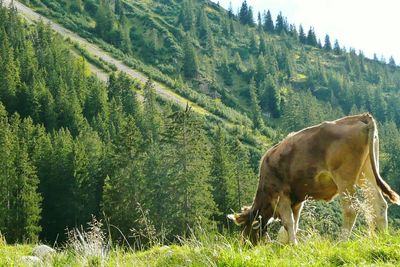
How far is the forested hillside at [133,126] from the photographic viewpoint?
49.7 meters

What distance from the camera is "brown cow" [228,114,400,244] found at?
7.96 m

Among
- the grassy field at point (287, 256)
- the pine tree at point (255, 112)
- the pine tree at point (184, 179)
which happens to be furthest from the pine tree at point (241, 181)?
the pine tree at point (255, 112)

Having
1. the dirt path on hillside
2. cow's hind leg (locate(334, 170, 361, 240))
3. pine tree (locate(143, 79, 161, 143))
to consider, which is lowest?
pine tree (locate(143, 79, 161, 143))

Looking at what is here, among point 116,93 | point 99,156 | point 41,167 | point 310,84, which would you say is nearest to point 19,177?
point 41,167

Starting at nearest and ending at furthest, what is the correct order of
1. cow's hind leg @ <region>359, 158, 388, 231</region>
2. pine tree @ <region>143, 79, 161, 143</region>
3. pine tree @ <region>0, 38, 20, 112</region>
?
cow's hind leg @ <region>359, 158, 388, 231</region> → pine tree @ <region>0, 38, 20, 112</region> → pine tree @ <region>143, 79, 161, 143</region>

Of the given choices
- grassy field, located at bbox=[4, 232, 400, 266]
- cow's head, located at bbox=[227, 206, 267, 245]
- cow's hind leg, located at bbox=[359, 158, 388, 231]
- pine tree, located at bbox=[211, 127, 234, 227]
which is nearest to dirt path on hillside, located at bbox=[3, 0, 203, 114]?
pine tree, located at bbox=[211, 127, 234, 227]

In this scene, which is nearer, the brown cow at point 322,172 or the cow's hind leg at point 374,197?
the cow's hind leg at point 374,197

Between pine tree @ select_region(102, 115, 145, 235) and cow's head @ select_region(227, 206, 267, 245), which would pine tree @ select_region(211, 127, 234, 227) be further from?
cow's head @ select_region(227, 206, 267, 245)

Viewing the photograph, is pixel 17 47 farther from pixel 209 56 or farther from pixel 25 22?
pixel 209 56

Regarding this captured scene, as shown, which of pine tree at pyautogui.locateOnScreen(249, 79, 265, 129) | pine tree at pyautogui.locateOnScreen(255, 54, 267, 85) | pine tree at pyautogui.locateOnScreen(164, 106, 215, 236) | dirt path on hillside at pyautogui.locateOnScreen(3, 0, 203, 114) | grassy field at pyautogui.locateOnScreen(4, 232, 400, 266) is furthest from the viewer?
pine tree at pyautogui.locateOnScreen(255, 54, 267, 85)

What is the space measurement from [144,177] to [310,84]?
156527mm

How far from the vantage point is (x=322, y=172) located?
848cm

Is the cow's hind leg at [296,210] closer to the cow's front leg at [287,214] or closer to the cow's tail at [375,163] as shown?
the cow's front leg at [287,214]

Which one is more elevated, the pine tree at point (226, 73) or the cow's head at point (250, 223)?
the pine tree at point (226, 73)
